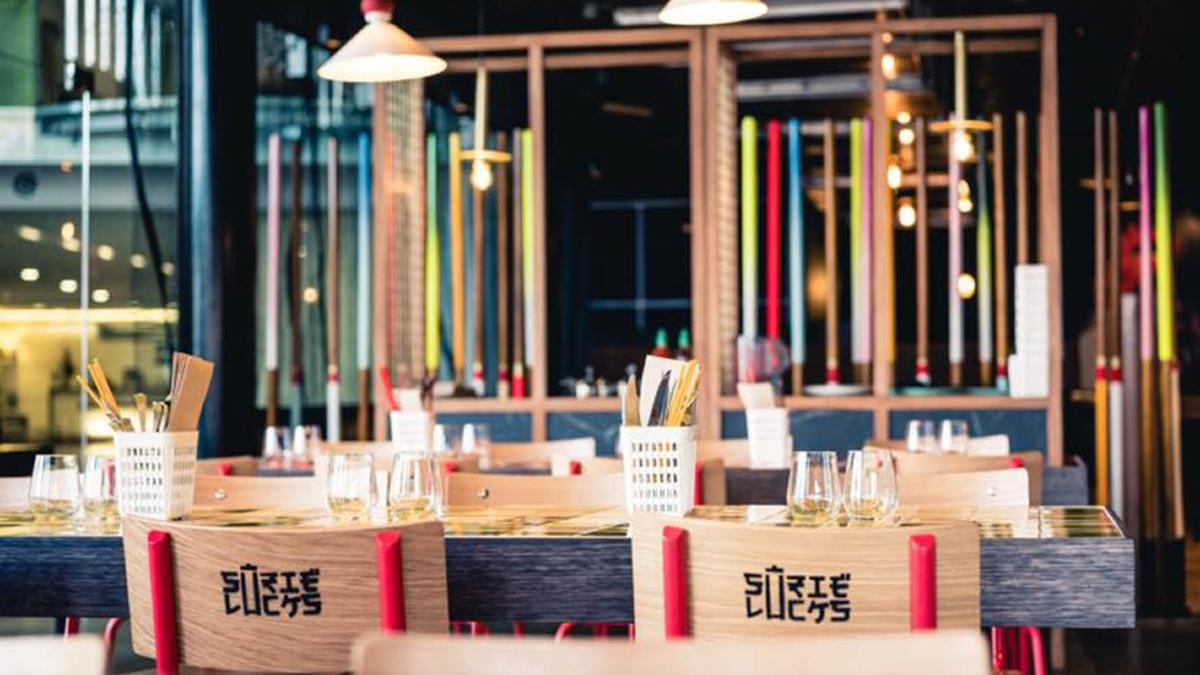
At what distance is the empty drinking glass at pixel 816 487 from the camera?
9.73 ft

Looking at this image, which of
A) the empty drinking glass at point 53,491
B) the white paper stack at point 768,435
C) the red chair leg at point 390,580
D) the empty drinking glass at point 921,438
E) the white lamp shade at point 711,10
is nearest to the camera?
the red chair leg at point 390,580

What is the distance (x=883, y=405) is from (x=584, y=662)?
20.6ft

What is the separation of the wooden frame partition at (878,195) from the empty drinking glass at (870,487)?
4527mm

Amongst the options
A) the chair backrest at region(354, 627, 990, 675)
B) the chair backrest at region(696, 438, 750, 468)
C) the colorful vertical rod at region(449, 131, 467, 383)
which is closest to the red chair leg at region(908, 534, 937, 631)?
the chair backrest at region(354, 627, 990, 675)

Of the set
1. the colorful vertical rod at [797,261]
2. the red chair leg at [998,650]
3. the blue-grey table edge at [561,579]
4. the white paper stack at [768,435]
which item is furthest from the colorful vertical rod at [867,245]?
the blue-grey table edge at [561,579]

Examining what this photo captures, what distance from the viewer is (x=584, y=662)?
1314mm

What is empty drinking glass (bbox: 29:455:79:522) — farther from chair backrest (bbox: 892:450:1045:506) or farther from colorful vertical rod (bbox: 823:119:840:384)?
colorful vertical rod (bbox: 823:119:840:384)

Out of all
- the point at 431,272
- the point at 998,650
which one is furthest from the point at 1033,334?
the point at 998,650

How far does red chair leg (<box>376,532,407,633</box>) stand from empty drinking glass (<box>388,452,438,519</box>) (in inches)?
27.0

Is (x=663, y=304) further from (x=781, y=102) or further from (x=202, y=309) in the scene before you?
(x=202, y=309)

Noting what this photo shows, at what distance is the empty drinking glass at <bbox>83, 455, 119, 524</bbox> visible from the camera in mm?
3424

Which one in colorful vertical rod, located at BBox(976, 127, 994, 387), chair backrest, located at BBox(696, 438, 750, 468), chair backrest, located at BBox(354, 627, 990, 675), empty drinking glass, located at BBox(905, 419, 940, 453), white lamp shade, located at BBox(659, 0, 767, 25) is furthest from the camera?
colorful vertical rod, located at BBox(976, 127, 994, 387)

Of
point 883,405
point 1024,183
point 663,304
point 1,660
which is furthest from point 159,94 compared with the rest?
point 663,304

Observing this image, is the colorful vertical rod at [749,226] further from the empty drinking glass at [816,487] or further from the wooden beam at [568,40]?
the empty drinking glass at [816,487]
